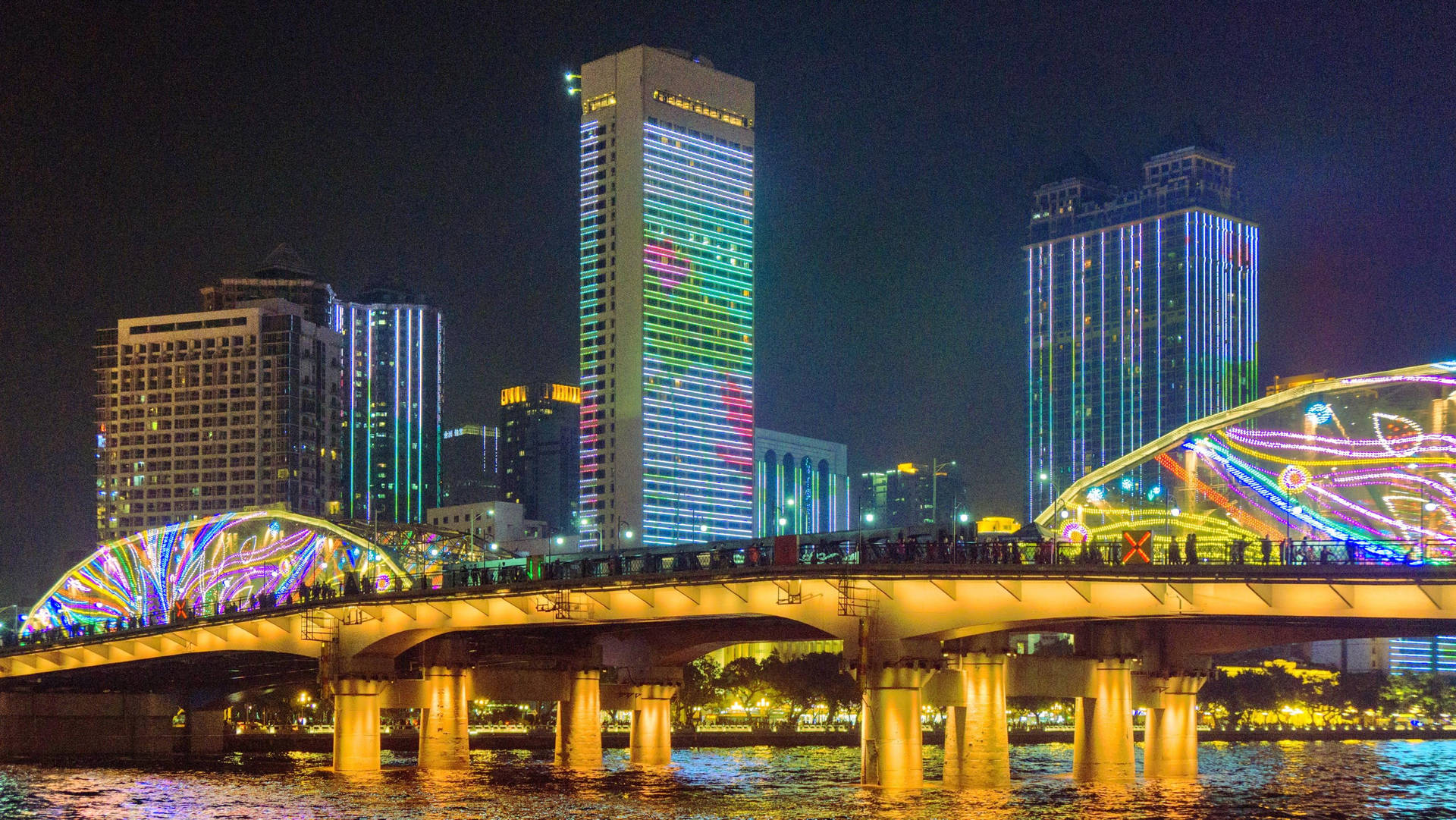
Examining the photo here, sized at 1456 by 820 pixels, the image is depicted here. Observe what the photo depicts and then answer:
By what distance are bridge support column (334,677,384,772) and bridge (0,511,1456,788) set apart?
15cm

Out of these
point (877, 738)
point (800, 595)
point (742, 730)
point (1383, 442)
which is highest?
point (1383, 442)

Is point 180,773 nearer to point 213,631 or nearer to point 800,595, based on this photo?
point 213,631

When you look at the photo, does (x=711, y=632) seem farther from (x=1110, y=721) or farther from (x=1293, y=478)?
(x=1293, y=478)

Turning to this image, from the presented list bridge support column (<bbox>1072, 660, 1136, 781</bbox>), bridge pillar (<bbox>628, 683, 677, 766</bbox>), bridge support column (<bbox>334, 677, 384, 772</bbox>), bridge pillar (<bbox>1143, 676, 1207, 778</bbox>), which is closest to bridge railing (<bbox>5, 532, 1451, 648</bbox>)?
bridge support column (<bbox>334, 677, 384, 772</bbox>)

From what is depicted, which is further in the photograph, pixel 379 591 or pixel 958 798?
pixel 379 591

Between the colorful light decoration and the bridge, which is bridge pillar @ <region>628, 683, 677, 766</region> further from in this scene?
the colorful light decoration

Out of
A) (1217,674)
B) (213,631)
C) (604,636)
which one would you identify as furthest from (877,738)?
(1217,674)

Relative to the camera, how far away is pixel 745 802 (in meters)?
88.8

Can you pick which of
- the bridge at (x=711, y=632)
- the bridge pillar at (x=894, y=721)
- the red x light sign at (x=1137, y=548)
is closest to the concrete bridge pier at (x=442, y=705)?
the bridge at (x=711, y=632)

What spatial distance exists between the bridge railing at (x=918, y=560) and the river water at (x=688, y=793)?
1112cm

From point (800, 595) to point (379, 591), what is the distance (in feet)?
109

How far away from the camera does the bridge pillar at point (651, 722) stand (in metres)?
121

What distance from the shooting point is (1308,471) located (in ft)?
384

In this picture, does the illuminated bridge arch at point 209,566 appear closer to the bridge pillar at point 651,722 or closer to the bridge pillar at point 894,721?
the bridge pillar at point 651,722
